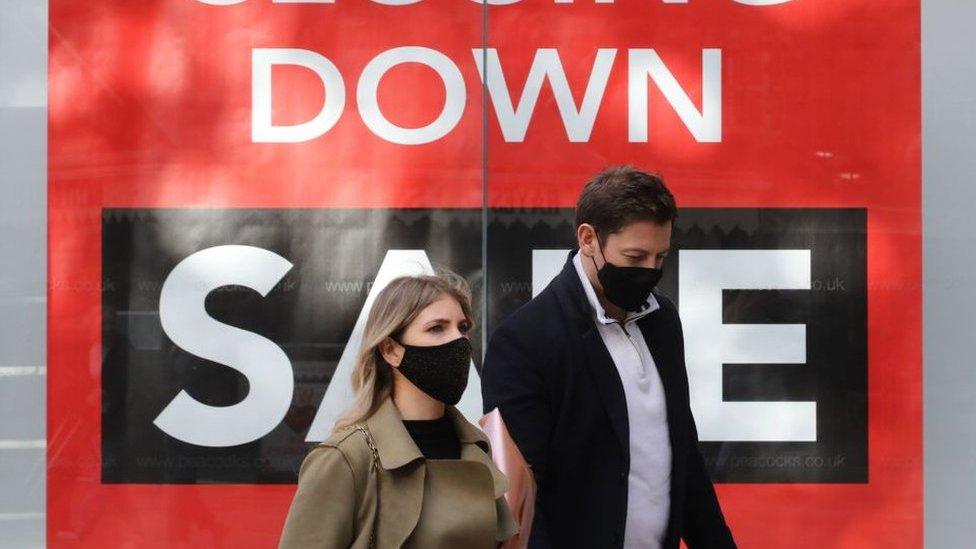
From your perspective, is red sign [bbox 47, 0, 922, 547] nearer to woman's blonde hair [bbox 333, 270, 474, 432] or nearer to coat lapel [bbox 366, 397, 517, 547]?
woman's blonde hair [bbox 333, 270, 474, 432]

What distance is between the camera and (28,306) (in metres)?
4.54

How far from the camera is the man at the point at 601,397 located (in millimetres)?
2955

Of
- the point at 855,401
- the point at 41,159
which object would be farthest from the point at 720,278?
the point at 41,159

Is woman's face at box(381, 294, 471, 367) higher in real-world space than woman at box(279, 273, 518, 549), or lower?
higher

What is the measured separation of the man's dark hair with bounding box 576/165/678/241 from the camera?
298 centimetres

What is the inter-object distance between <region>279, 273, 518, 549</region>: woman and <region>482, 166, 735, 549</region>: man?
1.11 ft

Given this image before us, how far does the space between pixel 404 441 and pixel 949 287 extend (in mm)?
2807

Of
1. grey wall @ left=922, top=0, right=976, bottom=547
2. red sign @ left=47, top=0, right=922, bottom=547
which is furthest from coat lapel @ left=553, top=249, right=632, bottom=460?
grey wall @ left=922, top=0, right=976, bottom=547

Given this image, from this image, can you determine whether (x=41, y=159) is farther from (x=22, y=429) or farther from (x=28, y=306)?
(x=22, y=429)

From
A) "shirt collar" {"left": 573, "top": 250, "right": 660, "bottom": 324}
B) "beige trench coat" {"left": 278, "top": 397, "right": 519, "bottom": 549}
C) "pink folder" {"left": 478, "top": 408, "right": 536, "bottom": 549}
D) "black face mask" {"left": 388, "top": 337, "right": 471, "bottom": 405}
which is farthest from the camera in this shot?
"shirt collar" {"left": 573, "top": 250, "right": 660, "bottom": 324}

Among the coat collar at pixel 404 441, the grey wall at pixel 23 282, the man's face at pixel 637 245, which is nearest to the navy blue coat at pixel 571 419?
the man's face at pixel 637 245

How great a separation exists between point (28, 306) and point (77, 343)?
0.23 m

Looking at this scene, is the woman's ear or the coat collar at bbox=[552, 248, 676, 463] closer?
the woman's ear

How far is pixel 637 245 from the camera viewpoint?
3010 mm
